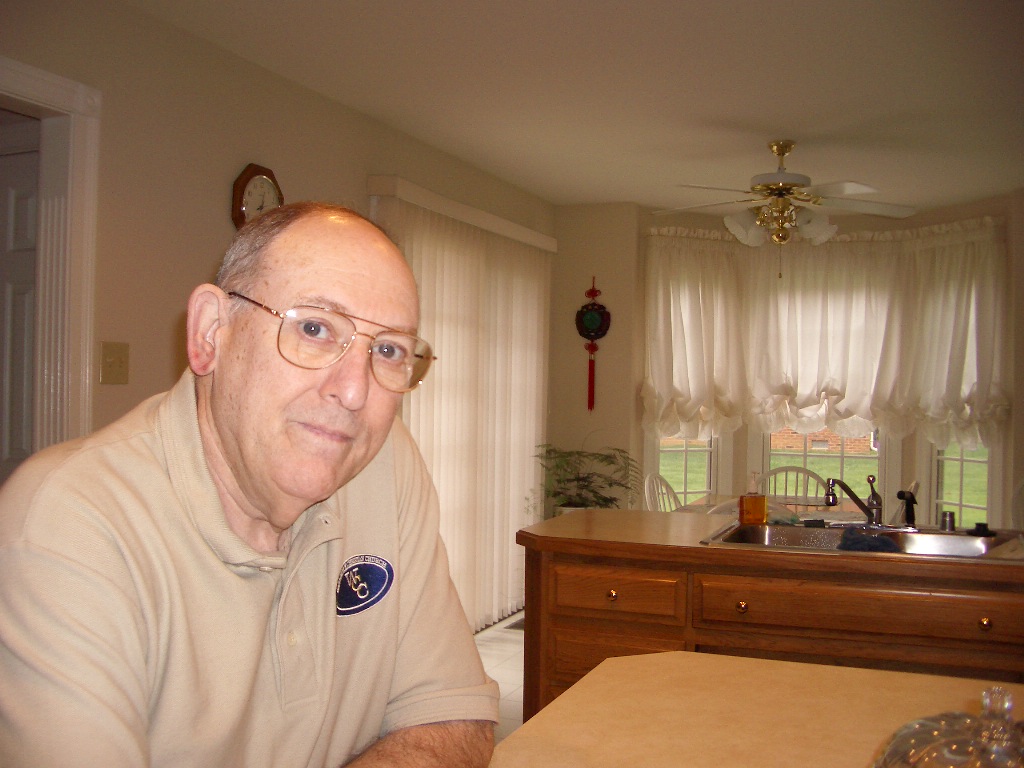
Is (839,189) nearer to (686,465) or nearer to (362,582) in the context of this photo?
(686,465)

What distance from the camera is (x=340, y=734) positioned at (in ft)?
3.64

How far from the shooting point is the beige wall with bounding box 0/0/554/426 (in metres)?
2.79

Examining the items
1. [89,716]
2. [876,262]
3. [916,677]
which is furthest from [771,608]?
[876,262]

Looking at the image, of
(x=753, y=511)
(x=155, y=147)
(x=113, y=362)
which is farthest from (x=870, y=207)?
(x=113, y=362)

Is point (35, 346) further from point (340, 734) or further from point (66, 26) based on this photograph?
point (340, 734)

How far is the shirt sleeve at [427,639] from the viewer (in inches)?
46.2

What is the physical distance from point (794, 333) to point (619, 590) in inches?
164

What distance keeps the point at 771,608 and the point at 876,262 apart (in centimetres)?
439

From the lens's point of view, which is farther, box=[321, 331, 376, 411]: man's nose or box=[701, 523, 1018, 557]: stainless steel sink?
box=[701, 523, 1018, 557]: stainless steel sink

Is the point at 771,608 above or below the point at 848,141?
below

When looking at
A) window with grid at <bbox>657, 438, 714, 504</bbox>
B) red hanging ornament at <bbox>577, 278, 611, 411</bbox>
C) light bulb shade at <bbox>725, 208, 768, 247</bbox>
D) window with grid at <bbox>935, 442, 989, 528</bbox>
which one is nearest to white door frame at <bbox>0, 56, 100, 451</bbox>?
light bulb shade at <bbox>725, 208, 768, 247</bbox>

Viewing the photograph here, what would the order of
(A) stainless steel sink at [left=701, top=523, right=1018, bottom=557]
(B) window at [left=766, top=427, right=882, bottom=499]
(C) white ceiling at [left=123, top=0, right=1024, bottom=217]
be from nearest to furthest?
1. (A) stainless steel sink at [left=701, top=523, right=1018, bottom=557]
2. (C) white ceiling at [left=123, top=0, right=1024, bottom=217]
3. (B) window at [left=766, top=427, right=882, bottom=499]

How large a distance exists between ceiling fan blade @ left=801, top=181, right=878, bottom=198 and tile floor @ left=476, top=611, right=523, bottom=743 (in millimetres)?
2555

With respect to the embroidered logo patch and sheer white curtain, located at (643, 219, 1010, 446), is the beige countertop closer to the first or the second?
the embroidered logo patch
